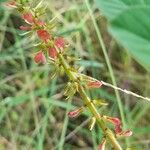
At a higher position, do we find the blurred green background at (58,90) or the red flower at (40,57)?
the red flower at (40,57)

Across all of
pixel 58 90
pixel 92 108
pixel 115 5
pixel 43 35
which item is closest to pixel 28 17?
pixel 43 35

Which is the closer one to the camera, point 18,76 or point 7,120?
point 7,120

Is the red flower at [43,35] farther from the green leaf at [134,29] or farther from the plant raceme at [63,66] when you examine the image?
the green leaf at [134,29]

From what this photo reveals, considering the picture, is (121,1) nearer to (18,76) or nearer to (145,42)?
(145,42)

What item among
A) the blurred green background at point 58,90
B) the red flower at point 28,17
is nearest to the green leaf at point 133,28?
the red flower at point 28,17

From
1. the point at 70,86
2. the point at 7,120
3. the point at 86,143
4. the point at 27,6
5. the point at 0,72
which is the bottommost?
the point at 86,143

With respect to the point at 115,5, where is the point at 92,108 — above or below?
below

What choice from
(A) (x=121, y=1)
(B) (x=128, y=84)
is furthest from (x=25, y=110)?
(A) (x=121, y=1)

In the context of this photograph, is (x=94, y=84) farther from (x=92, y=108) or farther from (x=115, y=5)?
(x=115, y=5)

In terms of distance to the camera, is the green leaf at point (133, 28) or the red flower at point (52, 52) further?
the red flower at point (52, 52)
